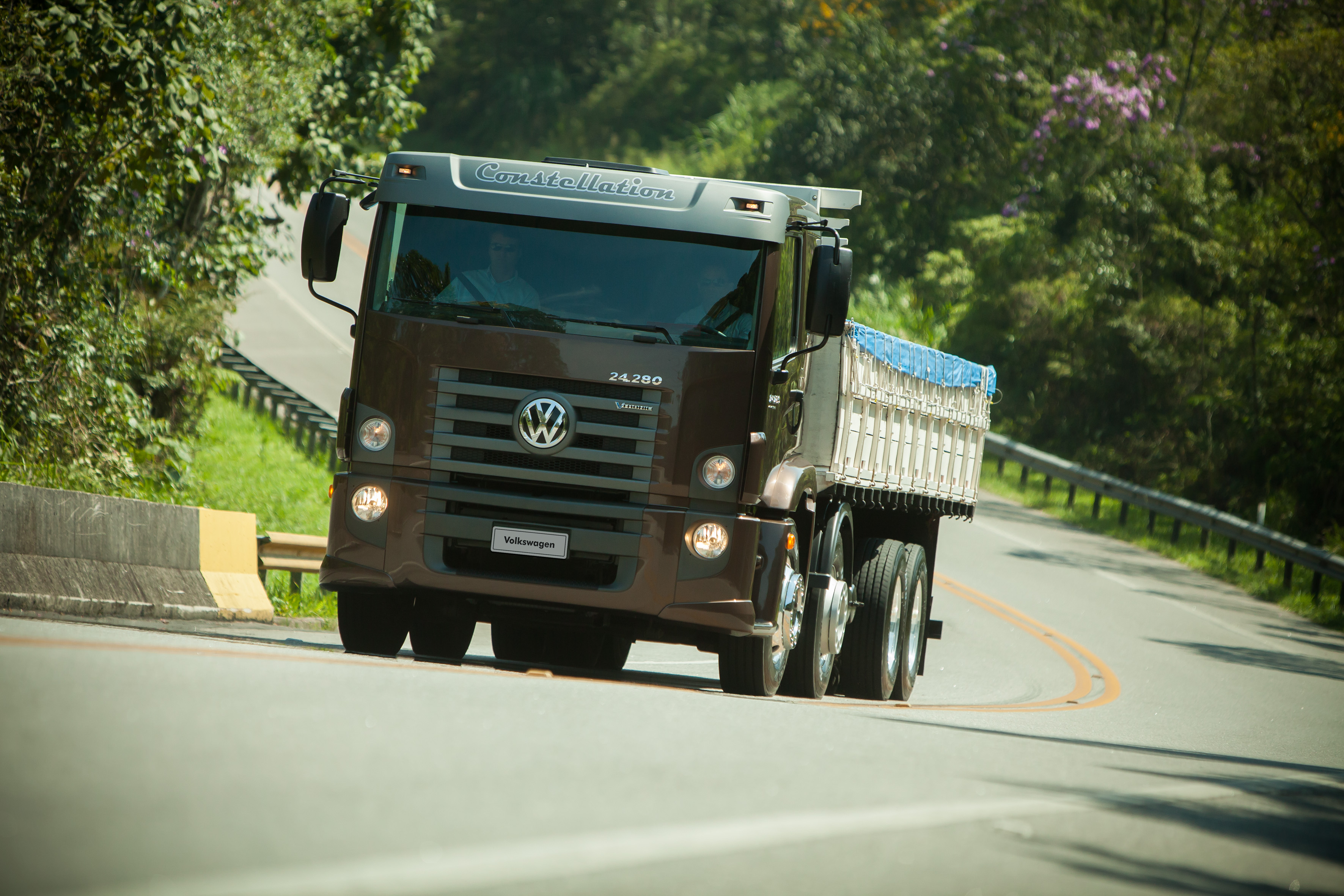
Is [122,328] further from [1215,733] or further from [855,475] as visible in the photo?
[1215,733]

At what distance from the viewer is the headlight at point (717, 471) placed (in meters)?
8.64

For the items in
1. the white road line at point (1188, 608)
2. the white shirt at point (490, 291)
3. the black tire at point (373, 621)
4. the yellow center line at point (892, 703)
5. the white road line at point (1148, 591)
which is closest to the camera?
the yellow center line at point (892, 703)

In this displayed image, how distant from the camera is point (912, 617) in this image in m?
12.1

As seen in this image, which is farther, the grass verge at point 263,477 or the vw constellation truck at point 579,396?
the grass verge at point 263,477

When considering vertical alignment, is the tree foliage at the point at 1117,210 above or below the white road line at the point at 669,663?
above

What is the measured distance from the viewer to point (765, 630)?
882 cm

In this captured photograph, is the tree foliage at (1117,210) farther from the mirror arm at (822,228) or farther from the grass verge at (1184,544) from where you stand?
the mirror arm at (822,228)

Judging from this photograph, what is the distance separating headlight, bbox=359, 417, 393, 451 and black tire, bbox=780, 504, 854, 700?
3.06m

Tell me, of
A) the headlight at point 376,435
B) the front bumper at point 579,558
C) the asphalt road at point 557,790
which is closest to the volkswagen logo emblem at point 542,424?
the front bumper at point 579,558

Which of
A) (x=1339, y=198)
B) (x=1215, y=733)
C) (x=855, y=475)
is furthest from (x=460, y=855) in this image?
(x=1339, y=198)

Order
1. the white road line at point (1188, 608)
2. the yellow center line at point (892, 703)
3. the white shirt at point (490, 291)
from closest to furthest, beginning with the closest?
the yellow center line at point (892, 703)
the white shirt at point (490, 291)
the white road line at point (1188, 608)

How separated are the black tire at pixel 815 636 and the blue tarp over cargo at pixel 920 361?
50.0 inches

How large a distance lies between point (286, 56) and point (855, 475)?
1074 cm

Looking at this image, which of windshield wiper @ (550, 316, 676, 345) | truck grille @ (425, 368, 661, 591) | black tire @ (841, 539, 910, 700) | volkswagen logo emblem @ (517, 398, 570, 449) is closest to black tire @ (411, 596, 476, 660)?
truck grille @ (425, 368, 661, 591)
